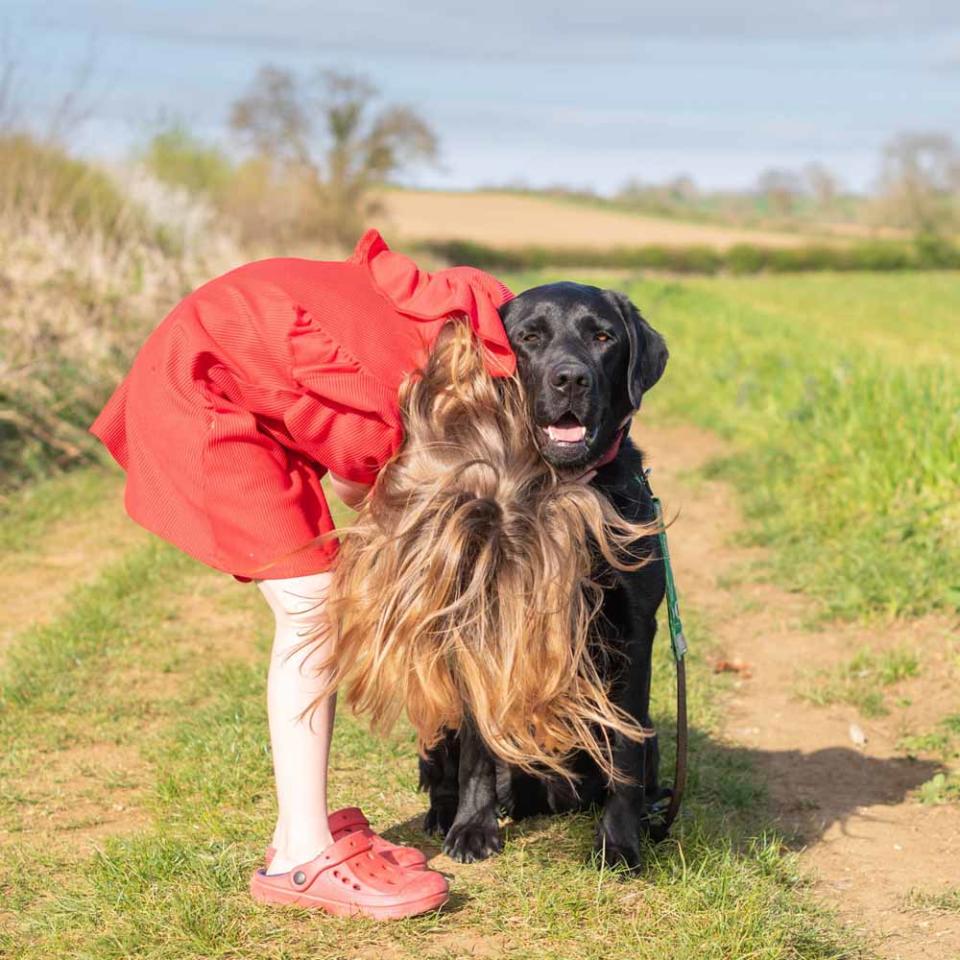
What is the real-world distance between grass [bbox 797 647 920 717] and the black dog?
1634 mm

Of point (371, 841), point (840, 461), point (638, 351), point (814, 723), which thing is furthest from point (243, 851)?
point (840, 461)

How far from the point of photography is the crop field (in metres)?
2.86

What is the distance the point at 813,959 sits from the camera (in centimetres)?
277

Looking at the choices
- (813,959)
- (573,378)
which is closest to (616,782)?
(813,959)

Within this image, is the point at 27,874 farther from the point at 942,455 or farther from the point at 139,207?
the point at 139,207

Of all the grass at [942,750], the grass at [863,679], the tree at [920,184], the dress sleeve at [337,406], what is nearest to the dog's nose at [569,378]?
the dress sleeve at [337,406]

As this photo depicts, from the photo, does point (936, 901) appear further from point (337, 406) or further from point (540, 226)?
point (540, 226)

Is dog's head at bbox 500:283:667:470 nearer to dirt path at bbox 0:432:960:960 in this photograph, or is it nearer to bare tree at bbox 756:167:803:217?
dirt path at bbox 0:432:960:960

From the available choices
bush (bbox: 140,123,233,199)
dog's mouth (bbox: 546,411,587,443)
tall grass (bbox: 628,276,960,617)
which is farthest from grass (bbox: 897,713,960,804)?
bush (bbox: 140,123,233,199)

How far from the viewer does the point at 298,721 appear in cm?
281

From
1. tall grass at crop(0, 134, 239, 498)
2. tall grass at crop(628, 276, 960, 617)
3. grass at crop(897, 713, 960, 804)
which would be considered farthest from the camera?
tall grass at crop(0, 134, 239, 498)

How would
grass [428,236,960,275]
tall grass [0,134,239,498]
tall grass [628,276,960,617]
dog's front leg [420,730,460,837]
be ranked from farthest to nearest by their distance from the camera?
grass [428,236,960,275] → tall grass [0,134,239,498] → tall grass [628,276,960,617] → dog's front leg [420,730,460,837]

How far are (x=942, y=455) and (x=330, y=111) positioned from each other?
1409 inches

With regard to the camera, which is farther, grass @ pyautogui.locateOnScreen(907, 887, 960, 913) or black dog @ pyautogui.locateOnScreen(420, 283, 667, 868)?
grass @ pyautogui.locateOnScreen(907, 887, 960, 913)
